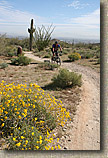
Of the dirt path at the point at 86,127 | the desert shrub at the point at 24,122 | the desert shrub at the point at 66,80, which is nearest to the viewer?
the desert shrub at the point at 24,122

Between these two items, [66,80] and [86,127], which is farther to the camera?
[66,80]

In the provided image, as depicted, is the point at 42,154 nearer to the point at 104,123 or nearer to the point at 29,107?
the point at 29,107

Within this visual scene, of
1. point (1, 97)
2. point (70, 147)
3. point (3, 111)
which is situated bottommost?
point (70, 147)

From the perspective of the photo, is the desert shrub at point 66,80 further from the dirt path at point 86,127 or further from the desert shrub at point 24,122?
the desert shrub at point 24,122

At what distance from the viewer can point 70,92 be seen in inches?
216

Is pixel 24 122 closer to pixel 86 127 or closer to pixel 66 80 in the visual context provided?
pixel 86 127

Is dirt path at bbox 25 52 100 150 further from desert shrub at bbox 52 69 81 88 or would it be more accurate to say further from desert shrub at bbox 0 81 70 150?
desert shrub at bbox 52 69 81 88

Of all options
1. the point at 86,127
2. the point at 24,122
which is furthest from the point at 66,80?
the point at 24,122

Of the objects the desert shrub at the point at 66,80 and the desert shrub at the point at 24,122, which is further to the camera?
the desert shrub at the point at 66,80

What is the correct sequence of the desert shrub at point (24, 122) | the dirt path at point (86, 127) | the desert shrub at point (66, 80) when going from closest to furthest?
the desert shrub at point (24, 122)
the dirt path at point (86, 127)
the desert shrub at point (66, 80)

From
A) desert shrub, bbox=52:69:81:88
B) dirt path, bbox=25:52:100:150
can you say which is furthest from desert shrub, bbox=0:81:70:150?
desert shrub, bbox=52:69:81:88

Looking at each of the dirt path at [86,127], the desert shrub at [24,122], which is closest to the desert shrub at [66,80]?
the dirt path at [86,127]

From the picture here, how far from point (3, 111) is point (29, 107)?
0.47 m

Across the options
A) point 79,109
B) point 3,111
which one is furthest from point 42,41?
point 3,111
